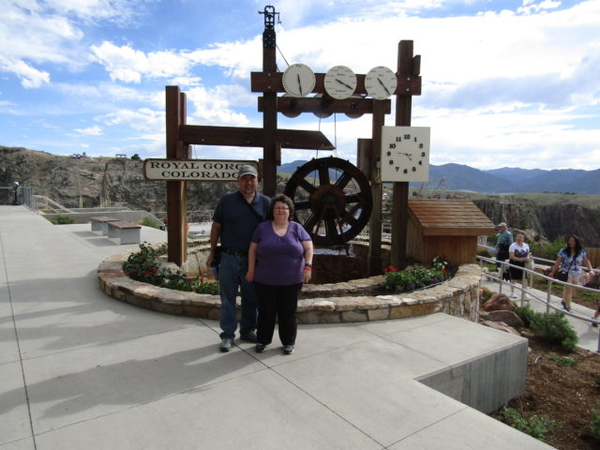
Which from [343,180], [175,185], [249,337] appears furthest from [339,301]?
[343,180]

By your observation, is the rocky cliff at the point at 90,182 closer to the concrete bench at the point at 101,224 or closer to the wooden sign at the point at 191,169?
the concrete bench at the point at 101,224

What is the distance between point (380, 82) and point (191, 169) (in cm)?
326

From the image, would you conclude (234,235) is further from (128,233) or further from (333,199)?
(128,233)

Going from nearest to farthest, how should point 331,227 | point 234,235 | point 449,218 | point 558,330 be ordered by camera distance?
point 234,235, point 558,330, point 449,218, point 331,227

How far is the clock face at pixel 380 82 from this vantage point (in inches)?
264

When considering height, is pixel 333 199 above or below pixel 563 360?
above

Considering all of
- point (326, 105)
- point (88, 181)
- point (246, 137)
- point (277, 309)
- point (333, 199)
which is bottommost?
point (277, 309)

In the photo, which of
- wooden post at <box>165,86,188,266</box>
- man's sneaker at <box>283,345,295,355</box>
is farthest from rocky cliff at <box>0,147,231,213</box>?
man's sneaker at <box>283,345,295,355</box>

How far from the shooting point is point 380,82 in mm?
6754

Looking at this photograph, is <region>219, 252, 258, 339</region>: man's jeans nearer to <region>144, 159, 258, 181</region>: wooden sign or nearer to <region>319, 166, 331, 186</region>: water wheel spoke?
<region>144, 159, 258, 181</region>: wooden sign

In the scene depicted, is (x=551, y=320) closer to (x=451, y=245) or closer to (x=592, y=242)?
(x=451, y=245)

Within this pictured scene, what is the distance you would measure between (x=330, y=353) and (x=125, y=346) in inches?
70.4

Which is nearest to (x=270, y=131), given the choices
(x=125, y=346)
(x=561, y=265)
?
(x=125, y=346)

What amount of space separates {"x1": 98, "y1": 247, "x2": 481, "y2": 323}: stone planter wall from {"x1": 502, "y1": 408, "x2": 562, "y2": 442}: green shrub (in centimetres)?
135
